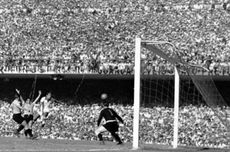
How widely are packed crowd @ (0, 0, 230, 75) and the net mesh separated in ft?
2.78

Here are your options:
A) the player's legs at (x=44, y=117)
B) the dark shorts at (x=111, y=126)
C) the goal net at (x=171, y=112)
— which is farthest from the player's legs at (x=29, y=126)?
the player's legs at (x=44, y=117)

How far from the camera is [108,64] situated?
4497 cm

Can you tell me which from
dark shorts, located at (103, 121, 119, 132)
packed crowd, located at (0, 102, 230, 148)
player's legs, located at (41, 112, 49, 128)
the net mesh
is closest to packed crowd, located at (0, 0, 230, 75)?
the net mesh

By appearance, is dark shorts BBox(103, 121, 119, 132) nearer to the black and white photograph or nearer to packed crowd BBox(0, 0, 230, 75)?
the black and white photograph

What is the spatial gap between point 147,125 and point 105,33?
31.8ft

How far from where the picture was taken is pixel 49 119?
4341cm

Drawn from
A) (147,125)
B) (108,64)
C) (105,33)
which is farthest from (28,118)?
(105,33)

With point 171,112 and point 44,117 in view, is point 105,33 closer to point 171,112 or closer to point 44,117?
point 171,112

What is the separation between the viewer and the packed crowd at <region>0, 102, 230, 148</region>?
3784cm

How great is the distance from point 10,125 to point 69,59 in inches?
185

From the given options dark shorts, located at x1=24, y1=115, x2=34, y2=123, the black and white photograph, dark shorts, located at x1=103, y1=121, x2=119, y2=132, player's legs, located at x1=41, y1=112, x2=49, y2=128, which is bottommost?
dark shorts, located at x1=103, y1=121, x2=119, y2=132

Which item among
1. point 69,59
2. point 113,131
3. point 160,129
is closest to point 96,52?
point 69,59

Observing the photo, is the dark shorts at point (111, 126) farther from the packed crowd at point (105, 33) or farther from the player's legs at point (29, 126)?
the packed crowd at point (105, 33)

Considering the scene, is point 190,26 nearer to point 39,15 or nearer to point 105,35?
point 105,35
